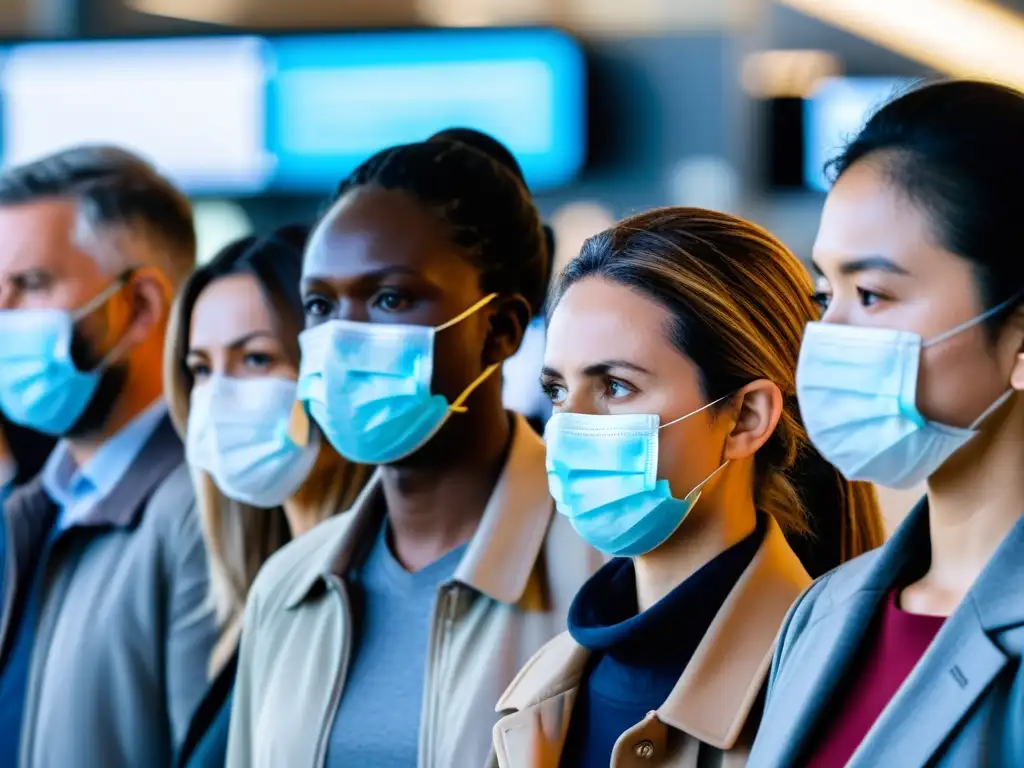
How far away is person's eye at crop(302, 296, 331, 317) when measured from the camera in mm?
2266

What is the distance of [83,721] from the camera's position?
2.69 m

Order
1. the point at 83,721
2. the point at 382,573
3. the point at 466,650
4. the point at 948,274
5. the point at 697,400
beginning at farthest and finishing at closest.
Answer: the point at 83,721, the point at 382,573, the point at 466,650, the point at 697,400, the point at 948,274

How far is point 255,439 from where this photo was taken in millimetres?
2605

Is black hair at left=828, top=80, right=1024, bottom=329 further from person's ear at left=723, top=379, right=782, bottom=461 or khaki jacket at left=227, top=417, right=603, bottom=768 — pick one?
khaki jacket at left=227, top=417, right=603, bottom=768

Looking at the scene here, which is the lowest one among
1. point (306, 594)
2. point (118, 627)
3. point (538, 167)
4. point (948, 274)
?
point (538, 167)

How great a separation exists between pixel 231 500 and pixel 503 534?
78 centimetres

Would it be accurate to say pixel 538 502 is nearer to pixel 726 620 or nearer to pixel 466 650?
pixel 466 650

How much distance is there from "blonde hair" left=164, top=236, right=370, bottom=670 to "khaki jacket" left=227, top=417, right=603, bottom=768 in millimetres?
331

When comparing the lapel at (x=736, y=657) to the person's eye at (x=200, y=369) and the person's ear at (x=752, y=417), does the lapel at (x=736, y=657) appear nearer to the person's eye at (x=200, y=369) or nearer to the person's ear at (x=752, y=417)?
the person's ear at (x=752, y=417)

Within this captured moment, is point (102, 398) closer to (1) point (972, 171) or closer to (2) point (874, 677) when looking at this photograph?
(2) point (874, 677)

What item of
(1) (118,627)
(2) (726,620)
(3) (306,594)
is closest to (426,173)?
(3) (306,594)

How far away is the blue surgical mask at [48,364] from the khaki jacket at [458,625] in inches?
32.9

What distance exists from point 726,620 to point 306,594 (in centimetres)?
83

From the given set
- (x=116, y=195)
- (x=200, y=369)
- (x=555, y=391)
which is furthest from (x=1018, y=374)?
(x=116, y=195)
